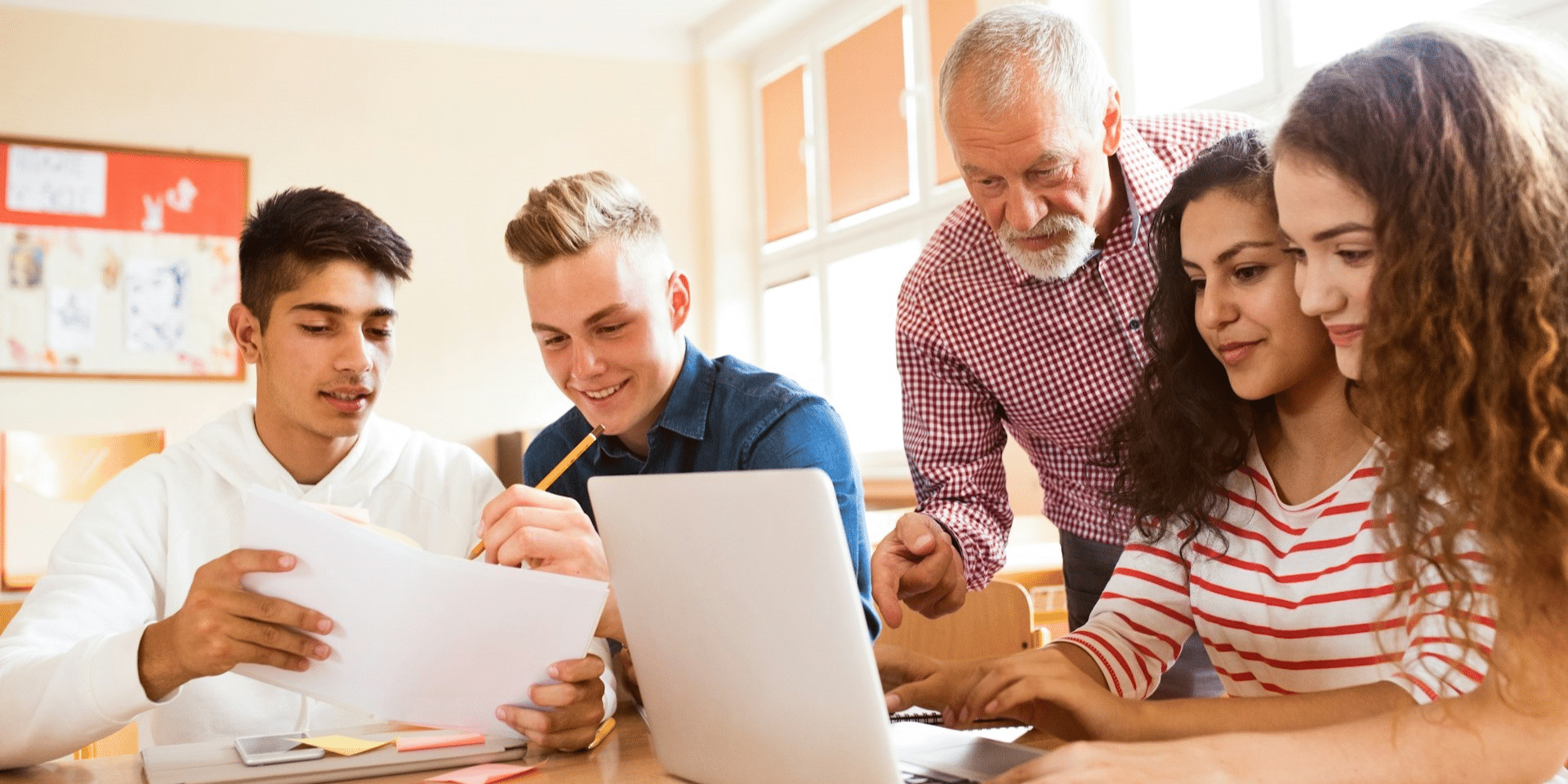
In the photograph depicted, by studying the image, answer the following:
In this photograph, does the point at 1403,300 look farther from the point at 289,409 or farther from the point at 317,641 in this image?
the point at 289,409

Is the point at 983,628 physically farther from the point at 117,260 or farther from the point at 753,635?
the point at 117,260

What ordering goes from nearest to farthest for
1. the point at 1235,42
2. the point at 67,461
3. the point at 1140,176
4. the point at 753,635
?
the point at 753,635, the point at 1140,176, the point at 1235,42, the point at 67,461

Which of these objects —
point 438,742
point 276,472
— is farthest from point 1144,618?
point 276,472

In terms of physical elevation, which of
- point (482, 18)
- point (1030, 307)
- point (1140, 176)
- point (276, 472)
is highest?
point (482, 18)

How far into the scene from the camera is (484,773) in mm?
1033

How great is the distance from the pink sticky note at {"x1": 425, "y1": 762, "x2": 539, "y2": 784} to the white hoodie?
0.24 meters

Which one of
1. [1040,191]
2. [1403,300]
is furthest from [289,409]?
[1403,300]

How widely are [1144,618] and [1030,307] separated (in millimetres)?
660

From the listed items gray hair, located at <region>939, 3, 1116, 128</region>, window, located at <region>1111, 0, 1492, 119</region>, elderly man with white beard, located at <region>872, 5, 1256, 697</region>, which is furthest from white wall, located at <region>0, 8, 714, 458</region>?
gray hair, located at <region>939, 3, 1116, 128</region>

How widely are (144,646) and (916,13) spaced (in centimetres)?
397

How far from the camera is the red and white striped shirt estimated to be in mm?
1005

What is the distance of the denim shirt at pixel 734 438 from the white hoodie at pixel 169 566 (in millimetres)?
170

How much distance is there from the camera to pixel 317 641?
1.04 m

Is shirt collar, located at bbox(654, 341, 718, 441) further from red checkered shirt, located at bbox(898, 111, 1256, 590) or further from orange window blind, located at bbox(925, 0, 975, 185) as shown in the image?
orange window blind, located at bbox(925, 0, 975, 185)
